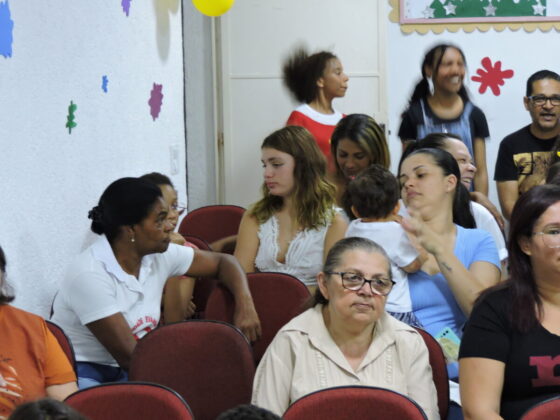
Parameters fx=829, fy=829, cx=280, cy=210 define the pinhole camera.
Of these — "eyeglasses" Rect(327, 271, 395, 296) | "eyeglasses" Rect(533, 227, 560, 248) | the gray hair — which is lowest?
"eyeglasses" Rect(327, 271, 395, 296)

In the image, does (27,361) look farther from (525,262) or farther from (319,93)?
(319,93)

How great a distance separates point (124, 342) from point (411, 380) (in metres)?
0.95

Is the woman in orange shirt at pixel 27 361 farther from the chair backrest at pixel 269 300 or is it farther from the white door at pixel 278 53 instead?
the white door at pixel 278 53

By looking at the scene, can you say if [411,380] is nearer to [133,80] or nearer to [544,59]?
[133,80]

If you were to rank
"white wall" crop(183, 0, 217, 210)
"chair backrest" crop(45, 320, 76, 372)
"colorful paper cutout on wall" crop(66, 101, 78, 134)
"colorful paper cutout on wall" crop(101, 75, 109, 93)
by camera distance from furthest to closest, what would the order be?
1. "white wall" crop(183, 0, 217, 210)
2. "colorful paper cutout on wall" crop(101, 75, 109, 93)
3. "colorful paper cutout on wall" crop(66, 101, 78, 134)
4. "chair backrest" crop(45, 320, 76, 372)

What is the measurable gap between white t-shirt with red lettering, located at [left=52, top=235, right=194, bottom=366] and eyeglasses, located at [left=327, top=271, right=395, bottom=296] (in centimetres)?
81

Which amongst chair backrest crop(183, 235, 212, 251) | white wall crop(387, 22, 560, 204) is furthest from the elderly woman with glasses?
white wall crop(387, 22, 560, 204)

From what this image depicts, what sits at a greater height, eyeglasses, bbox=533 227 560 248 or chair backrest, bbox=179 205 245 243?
eyeglasses, bbox=533 227 560 248

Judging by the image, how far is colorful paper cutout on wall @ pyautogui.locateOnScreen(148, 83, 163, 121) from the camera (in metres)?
4.44

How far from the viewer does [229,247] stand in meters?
4.11

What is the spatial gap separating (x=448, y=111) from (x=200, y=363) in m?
2.80

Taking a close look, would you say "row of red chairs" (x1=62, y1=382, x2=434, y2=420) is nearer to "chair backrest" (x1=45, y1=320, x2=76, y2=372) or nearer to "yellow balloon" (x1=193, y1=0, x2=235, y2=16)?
"chair backrest" (x1=45, y1=320, x2=76, y2=372)

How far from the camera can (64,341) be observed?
8.13 feet

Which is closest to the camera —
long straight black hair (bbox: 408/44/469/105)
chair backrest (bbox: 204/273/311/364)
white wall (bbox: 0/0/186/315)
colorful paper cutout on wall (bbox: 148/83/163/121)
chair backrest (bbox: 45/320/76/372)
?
chair backrest (bbox: 45/320/76/372)
